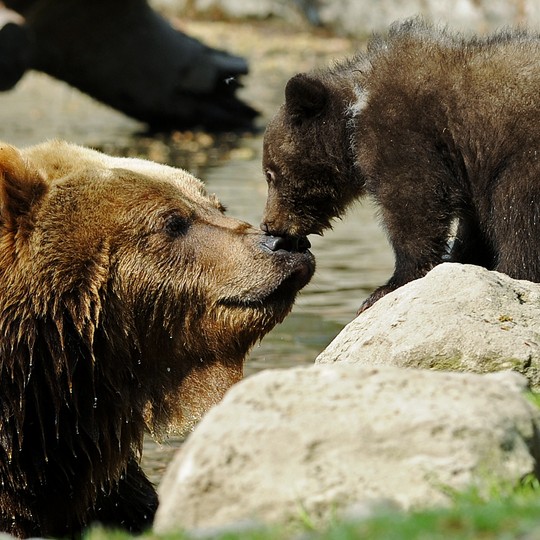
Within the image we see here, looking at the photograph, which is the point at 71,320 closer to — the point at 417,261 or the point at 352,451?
the point at 352,451

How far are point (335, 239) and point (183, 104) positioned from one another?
7.17 meters

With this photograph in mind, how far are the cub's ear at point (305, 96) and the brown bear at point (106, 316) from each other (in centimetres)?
258

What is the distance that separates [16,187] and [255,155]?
12.2 meters

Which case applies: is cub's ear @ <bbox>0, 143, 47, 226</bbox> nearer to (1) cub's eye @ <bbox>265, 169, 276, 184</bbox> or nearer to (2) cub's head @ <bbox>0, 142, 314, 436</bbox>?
(2) cub's head @ <bbox>0, 142, 314, 436</bbox>

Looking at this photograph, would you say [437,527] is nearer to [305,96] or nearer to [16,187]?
[16,187]

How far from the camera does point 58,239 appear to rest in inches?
215

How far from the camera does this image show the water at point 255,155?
954 centimetres

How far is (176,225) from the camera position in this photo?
230 inches

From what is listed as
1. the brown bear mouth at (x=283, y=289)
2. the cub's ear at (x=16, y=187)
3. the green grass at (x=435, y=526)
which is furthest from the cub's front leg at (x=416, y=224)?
the green grass at (x=435, y=526)

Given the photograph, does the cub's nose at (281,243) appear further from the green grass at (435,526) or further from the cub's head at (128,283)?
the green grass at (435,526)

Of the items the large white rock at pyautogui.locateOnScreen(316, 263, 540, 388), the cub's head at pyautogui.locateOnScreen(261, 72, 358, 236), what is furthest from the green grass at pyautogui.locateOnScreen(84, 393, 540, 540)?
the cub's head at pyautogui.locateOnScreen(261, 72, 358, 236)

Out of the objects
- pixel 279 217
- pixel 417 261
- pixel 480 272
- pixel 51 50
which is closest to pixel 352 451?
pixel 480 272

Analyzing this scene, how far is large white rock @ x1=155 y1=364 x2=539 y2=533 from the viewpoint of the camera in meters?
3.64

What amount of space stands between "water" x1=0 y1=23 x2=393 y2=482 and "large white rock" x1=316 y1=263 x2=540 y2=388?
187 centimetres
